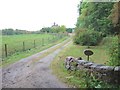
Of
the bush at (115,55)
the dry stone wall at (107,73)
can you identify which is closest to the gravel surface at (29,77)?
the dry stone wall at (107,73)

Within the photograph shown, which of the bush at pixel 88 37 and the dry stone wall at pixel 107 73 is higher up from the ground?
the bush at pixel 88 37

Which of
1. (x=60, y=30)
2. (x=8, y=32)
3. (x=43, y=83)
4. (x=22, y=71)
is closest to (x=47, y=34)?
(x=60, y=30)

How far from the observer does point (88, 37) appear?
63.0 ft

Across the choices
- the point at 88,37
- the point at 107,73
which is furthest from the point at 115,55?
the point at 88,37

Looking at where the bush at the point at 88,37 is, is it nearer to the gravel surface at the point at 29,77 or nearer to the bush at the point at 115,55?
the gravel surface at the point at 29,77

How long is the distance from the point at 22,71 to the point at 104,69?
3.56 metres

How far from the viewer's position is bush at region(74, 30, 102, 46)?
19078 millimetres

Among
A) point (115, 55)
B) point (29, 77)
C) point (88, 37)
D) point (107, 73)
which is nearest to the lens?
point (107, 73)

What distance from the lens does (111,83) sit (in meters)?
6.87

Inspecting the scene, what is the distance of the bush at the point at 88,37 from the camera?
62.6 feet

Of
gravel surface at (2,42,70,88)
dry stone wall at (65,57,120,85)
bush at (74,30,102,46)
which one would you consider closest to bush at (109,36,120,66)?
dry stone wall at (65,57,120,85)

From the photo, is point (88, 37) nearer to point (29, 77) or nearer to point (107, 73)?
point (29, 77)

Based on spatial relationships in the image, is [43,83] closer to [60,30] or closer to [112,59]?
[112,59]

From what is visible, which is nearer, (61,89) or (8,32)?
(61,89)
